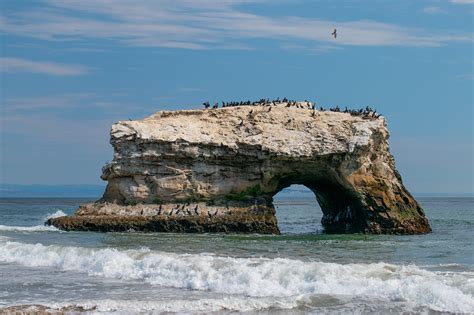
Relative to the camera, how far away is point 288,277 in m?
21.1

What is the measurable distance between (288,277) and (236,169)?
69.0 ft

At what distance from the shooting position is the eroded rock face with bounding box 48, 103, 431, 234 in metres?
40.8

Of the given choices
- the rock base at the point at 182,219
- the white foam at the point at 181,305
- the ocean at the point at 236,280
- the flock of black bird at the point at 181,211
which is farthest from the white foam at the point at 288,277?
the flock of black bird at the point at 181,211

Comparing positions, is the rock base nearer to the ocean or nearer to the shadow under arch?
the shadow under arch

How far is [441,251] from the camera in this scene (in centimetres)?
3100

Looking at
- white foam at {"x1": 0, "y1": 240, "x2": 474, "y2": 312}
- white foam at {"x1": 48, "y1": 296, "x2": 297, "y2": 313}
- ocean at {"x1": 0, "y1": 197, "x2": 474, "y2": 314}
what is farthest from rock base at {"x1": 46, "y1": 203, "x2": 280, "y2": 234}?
white foam at {"x1": 48, "y1": 296, "x2": 297, "y2": 313}

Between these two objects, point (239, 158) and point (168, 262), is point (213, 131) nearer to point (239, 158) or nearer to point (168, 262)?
point (239, 158)

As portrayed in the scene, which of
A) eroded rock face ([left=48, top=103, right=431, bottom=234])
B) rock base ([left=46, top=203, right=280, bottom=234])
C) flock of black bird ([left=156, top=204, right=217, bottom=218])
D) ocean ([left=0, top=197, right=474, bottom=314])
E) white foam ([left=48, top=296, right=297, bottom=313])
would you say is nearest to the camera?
white foam ([left=48, top=296, right=297, bottom=313])

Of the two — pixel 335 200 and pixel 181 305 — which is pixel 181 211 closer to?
pixel 335 200

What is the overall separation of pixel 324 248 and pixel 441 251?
15.8 ft

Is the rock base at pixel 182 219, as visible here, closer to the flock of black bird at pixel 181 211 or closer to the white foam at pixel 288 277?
the flock of black bird at pixel 181 211

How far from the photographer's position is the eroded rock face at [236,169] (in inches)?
1606

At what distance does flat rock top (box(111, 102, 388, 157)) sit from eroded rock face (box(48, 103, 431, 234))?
0.06 metres

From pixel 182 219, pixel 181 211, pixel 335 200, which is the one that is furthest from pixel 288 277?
pixel 335 200
